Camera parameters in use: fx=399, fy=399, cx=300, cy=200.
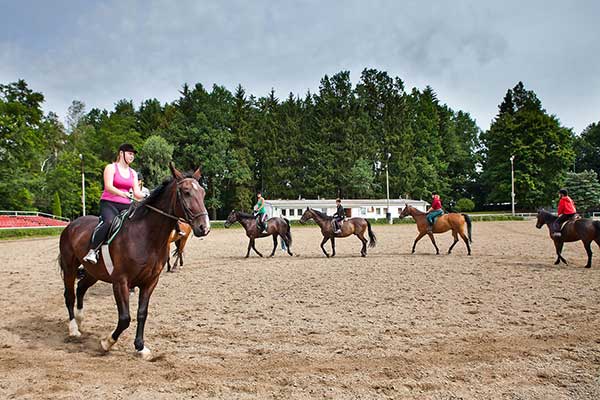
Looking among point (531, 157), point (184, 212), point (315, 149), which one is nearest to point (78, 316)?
point (184, 212)

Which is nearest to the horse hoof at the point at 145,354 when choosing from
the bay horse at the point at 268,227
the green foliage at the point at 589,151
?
the bay horse at the point at 268,227

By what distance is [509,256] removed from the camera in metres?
16.1

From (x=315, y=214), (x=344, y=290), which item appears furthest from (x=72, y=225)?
(x=315, y=214)

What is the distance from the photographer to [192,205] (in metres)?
5.21

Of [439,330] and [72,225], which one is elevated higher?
[72,225]

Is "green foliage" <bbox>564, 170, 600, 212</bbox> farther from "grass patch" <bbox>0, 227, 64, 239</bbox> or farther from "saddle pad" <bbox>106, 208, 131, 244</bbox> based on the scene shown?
"saddle pad" <bbox>106, 208, 131, 244</bbox>

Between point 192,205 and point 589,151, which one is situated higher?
point 589,151

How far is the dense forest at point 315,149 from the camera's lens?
2233 inches

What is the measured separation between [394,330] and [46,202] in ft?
185

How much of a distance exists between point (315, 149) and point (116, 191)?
188 ft

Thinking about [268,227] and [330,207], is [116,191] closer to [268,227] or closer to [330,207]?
[268,227]

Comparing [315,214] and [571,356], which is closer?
[571,356]

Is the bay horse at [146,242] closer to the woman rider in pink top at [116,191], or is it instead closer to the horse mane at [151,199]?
the horse mane at [151,199]

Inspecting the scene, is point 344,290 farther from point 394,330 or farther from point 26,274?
point 26,274
